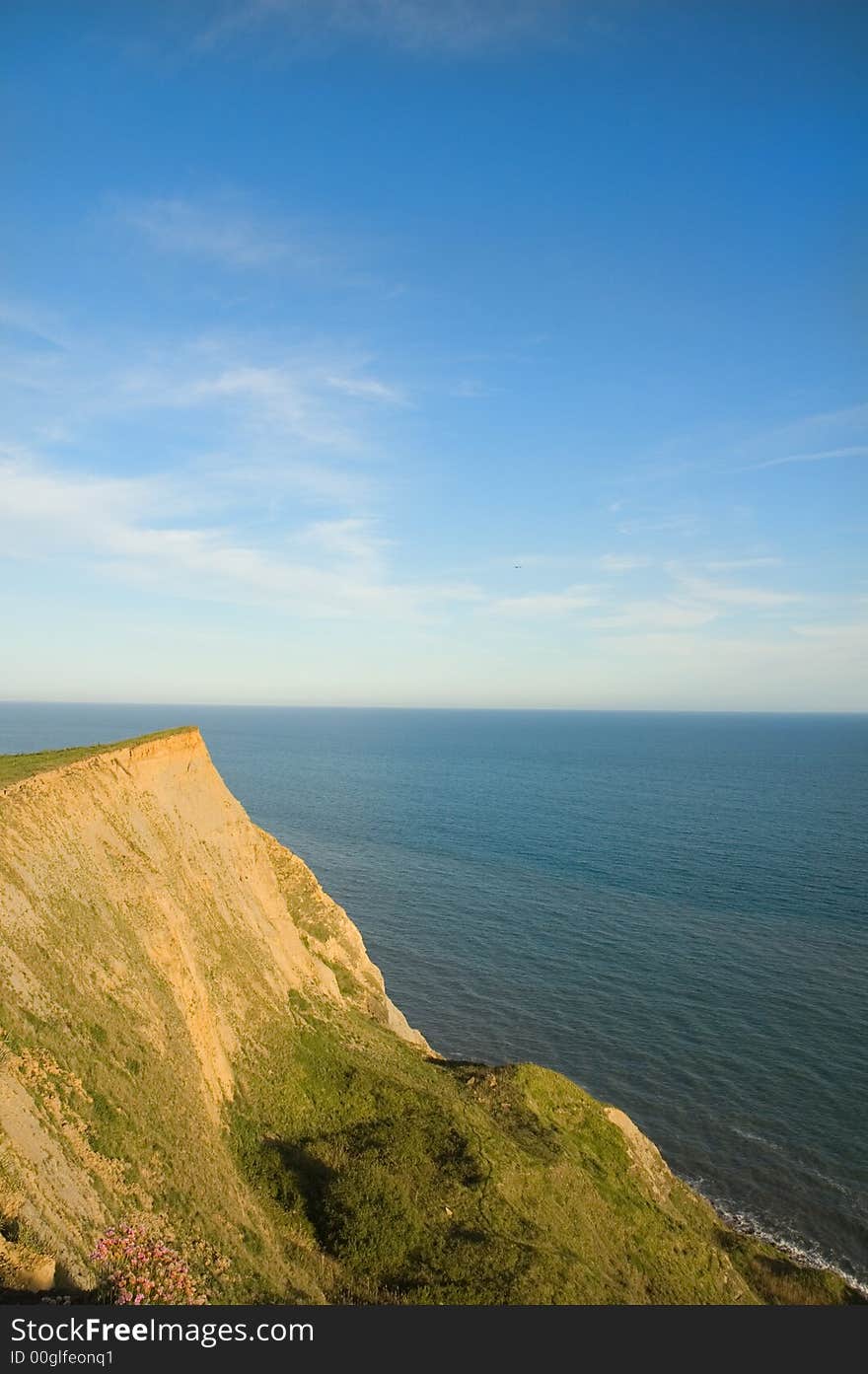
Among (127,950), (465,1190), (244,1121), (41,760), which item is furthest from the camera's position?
(41,760)

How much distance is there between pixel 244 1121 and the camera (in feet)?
94.3

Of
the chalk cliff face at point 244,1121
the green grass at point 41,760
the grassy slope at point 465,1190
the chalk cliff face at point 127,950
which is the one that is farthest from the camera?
the green grass at point 41,760

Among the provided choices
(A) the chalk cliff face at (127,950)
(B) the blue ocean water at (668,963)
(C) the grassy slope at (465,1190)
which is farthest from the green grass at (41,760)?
(B) the blue ocean water at (668,963)

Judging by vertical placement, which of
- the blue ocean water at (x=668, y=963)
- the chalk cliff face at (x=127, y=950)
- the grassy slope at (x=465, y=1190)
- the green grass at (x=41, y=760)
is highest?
the green grass at (x=41, y=760)

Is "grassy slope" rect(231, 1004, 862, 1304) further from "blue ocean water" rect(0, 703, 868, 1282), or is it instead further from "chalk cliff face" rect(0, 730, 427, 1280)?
"blue ocean water" rect(0, 703, 868, 1282)

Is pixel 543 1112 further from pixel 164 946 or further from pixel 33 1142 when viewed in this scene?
pixel 33 1142

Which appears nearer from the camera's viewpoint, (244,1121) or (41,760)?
(244,1121)

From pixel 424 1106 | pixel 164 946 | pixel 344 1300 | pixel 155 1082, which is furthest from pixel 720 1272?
pixel 164 946

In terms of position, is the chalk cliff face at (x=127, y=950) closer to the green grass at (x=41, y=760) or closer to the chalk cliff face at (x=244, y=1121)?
the chalk cliff face at (x=244, y=1121)

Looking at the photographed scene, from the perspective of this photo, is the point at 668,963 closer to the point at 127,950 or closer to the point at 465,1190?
the point at 465,1190

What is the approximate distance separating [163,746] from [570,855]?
245ft

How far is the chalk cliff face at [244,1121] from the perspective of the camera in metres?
20.8

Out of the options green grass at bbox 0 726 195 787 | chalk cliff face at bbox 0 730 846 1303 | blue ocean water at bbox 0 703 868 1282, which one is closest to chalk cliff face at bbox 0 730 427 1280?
chalk cliff face at bbox 0 730 846 1303

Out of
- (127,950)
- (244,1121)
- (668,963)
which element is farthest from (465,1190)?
(668,963)
